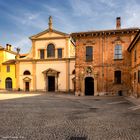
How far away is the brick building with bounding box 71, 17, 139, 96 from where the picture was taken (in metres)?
24.2

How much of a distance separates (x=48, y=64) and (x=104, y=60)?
1284 centimetres

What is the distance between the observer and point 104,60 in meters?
24.6

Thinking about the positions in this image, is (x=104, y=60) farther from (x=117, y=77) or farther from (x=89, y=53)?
(x=117, y=77)

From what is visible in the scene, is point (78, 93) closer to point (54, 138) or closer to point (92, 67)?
point (92, 67)

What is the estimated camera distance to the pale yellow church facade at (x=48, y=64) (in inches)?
1316

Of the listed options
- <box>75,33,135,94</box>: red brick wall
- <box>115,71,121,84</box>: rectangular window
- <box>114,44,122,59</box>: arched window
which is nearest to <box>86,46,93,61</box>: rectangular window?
<box>75,33,135,94</box>: red brick wall

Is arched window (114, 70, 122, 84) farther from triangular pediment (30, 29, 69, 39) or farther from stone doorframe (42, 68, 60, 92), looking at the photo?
triangular pediment (30, 29, 69, 39)

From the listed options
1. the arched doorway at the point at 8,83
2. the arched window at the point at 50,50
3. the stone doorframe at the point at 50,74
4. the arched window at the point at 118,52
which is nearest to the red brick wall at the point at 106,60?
the arched window at the point at 118,52

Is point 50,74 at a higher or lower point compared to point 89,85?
higher

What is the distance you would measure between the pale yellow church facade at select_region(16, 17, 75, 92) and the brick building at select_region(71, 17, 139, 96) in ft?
26.2

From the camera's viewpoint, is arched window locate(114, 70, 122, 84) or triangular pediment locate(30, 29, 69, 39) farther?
triangular pediment locate(30, 29, 69, 39)

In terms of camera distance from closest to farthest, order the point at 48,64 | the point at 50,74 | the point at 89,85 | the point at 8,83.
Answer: the point at 89,85 → the point at 50,74 → the point at 48,64 → the point at 8,83

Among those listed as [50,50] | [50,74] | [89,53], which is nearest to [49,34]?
[50,50]

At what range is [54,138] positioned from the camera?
6.51m
